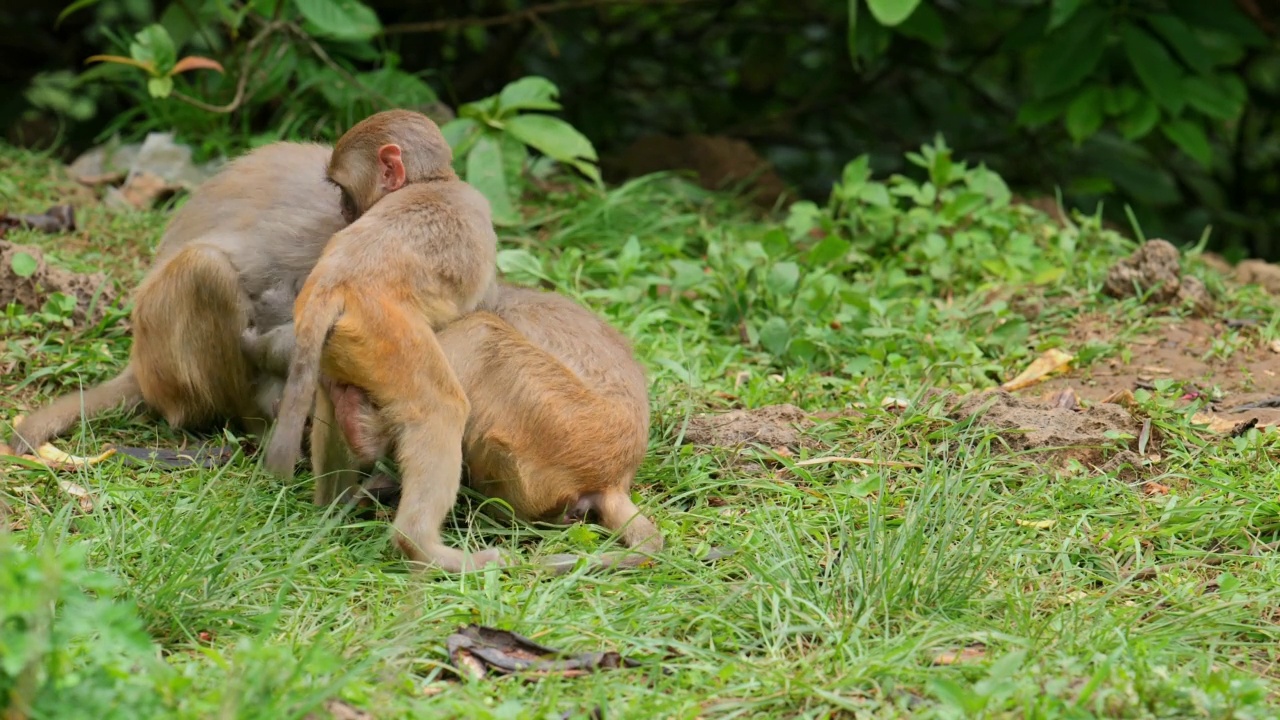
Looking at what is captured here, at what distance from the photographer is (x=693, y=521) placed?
4.35 meters

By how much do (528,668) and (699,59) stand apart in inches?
285

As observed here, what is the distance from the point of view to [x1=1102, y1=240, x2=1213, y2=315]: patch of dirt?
6.09 m

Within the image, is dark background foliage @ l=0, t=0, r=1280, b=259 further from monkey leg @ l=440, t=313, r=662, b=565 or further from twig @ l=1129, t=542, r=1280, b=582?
twig @ l=1129, t=542, r=1280, b=582

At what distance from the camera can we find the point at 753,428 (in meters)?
4.84

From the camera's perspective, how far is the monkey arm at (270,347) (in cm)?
474

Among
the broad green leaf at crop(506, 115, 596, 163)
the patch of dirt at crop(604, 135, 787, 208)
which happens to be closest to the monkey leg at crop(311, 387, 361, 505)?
the broad green leaf at crop(506, 115, 596, 163)

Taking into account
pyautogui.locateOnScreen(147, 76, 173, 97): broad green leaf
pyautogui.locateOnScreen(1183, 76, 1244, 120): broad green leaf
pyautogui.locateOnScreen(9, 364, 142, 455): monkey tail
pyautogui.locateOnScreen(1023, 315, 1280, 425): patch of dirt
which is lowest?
pyautogui.locateOnScreen(1023, 315, 1280, 425): patch of dirt

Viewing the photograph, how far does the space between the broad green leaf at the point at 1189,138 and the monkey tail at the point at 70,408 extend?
5325 millimetres

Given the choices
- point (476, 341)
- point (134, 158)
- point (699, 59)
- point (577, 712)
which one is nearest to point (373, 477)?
point (476, 341)

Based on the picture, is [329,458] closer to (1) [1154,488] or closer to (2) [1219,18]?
(1) [1154,488]

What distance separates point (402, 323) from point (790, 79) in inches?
243

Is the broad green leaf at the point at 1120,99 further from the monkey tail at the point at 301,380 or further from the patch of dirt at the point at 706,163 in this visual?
the monkey tail at the point at 301,380

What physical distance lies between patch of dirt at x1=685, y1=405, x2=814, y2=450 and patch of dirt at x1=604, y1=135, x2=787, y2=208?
11.0 feet

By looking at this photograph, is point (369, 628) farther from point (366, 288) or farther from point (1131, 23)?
point (1131, 23)
